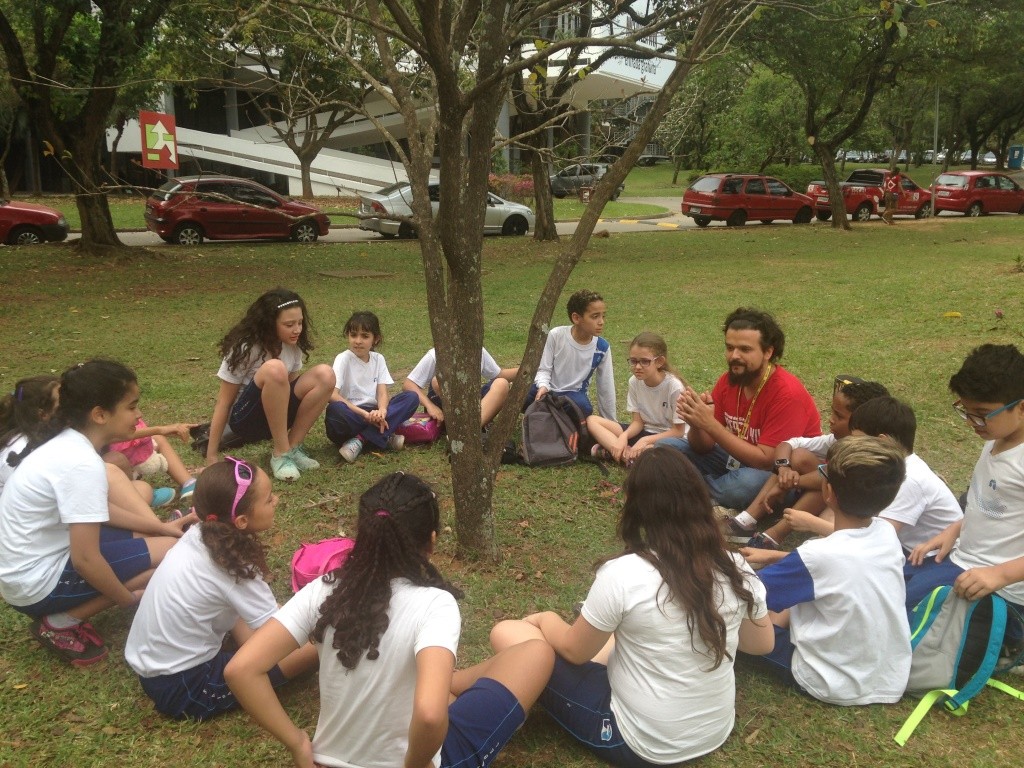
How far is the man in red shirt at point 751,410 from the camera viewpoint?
4.41 m

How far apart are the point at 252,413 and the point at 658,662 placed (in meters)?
3.43

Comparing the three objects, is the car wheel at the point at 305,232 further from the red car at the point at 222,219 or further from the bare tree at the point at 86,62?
the bare tree at the point at 86,62

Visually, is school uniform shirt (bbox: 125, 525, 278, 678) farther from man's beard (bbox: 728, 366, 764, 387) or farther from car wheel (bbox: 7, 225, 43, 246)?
car wheel (bbox: 7, 225, 43, 246)

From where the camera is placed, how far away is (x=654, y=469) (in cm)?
252

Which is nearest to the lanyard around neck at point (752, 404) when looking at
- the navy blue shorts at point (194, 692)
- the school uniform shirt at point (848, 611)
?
the school uniform shirt at point (848, 611)

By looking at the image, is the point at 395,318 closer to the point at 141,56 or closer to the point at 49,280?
the point at 49,280

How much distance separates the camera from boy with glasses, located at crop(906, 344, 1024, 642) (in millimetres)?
2986

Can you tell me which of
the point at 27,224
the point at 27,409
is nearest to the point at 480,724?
the point at 27,409

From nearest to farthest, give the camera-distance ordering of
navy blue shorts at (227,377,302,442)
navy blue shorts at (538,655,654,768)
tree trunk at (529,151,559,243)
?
1. navy blue shorts at (538,655,654,768)
2. navy blue shorts at (227,377,302,442)
3. tree trunk at (529,151,559,243)

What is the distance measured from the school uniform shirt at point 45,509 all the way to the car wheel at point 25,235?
49.2ft

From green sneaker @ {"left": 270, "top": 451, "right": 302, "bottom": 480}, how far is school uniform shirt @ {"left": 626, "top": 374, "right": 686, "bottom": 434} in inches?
81.8

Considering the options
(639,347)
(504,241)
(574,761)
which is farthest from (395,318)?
(504,241)

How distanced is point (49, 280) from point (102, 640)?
1043cm

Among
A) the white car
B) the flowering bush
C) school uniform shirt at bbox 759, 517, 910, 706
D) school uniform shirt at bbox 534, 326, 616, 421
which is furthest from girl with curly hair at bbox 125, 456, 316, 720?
the flowering bush
